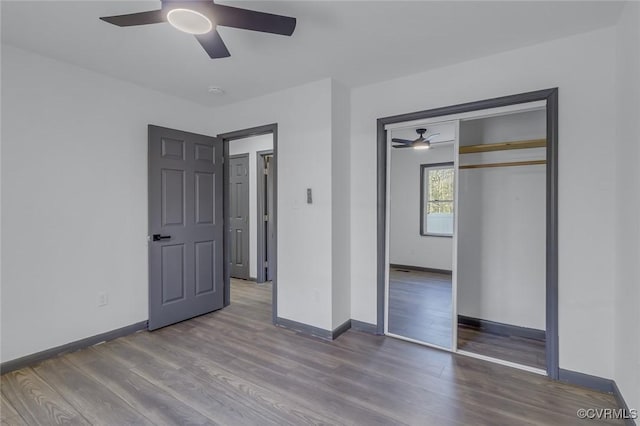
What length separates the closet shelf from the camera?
2.96m

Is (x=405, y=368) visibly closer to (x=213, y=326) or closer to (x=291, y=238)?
(x=291, y=238)

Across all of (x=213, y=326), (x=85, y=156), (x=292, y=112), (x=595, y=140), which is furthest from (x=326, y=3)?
(x=213, y=326)

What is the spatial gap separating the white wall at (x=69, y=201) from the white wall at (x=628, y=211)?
13.0 feet

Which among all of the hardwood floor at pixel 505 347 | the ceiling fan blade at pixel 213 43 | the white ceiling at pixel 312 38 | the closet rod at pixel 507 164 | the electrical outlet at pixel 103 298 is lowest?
the hardwood floor at pixel 505 347

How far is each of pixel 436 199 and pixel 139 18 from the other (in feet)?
16.7

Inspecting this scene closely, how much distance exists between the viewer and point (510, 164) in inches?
122

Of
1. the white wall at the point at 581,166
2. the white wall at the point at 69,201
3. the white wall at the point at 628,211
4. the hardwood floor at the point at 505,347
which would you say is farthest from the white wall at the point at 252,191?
the white wall at the point at 628,211

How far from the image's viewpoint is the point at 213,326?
3416 mm

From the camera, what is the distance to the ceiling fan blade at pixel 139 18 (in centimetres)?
166

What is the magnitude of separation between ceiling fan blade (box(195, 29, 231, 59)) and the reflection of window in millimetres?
4465

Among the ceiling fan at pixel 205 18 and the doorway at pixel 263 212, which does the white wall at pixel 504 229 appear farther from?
the doorway at pixel 263 212

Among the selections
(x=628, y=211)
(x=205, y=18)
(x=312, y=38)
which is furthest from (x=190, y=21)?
(x=628, y=211)

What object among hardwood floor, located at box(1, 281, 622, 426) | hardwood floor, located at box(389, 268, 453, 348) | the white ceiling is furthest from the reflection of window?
hardwood floor, located at box(1, 281, 622, 426)

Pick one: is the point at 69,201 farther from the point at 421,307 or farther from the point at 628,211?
the point at 628,211
